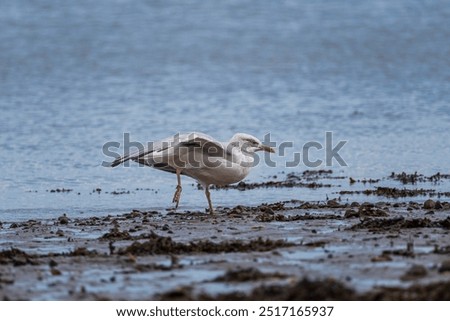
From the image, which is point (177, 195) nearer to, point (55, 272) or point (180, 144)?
point (180, 144)

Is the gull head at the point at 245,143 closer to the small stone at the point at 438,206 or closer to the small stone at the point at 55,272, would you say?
the small stone at the point at 438,206

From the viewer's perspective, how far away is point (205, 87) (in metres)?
26.8

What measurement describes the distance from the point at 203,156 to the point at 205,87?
14010mm

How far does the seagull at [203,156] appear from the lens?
12.6 m

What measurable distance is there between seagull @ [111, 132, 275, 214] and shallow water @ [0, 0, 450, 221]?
105 centimetres

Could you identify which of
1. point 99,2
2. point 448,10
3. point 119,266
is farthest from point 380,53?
point 119,266

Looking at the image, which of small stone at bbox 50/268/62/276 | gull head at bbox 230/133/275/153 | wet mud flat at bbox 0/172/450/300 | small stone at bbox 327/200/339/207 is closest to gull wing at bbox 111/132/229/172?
gull head at bbox 230/133/275/153

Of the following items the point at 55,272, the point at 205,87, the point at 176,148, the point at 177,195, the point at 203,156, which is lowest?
the point at 55,272

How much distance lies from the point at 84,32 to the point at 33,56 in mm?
5033

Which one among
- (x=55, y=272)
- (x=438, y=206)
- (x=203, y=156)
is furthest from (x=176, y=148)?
(x=55, y=272)

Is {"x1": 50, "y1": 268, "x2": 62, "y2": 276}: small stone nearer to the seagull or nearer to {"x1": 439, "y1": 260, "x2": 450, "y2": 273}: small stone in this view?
{"x1": 439, "y1": 260, "x2": 450, "y2": 273}: small stone

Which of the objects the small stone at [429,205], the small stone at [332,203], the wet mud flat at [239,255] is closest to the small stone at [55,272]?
the wet mud flat at [239,255]

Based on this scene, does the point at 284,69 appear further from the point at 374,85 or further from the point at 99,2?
the point at 99,2

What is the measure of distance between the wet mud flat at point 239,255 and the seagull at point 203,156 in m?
0.48
